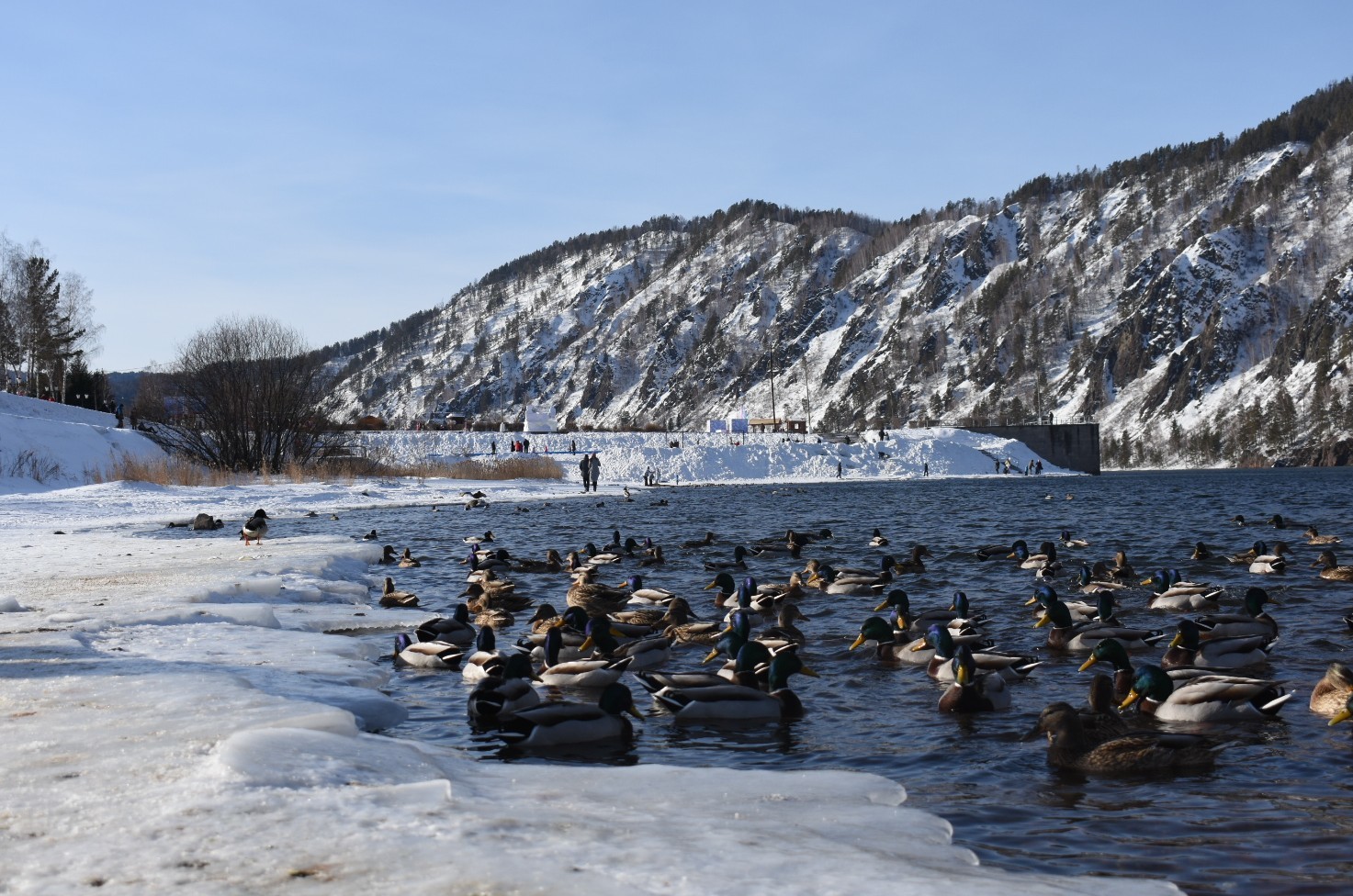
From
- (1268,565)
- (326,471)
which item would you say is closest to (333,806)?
(1268,565)

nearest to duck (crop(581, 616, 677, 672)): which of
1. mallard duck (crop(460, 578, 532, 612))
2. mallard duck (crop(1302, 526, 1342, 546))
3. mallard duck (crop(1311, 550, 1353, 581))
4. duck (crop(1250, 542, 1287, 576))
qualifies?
mallard duck (crop(460, 578, 532, 612))

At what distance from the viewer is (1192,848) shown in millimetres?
6148

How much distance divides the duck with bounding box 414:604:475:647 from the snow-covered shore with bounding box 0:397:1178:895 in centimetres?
177

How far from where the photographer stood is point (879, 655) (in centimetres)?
1302

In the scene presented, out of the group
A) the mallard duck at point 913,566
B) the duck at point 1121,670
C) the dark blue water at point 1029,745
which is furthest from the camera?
the mallard duck at point 913,566

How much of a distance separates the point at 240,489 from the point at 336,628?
3208 centimetres

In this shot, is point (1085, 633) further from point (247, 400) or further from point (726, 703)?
point (247, 400)

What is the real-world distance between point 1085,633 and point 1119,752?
206 inches

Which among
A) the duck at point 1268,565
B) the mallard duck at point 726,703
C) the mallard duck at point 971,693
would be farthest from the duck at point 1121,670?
the duck at point 1268,565

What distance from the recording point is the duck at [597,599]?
17.3 metres

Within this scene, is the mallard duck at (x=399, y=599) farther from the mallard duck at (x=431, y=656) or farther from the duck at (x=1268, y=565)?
the duck at (x=1268, y=565)

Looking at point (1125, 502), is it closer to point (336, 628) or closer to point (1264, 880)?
point (336, 628)

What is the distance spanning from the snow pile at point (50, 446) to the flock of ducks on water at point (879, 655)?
3467 cm

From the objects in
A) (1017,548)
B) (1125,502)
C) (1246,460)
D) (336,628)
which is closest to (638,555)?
(1017,548)
